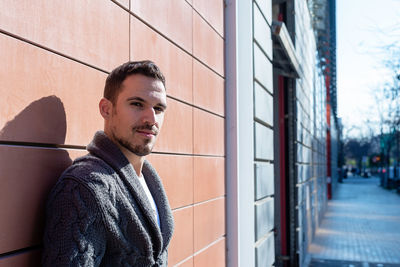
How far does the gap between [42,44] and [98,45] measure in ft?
1.37

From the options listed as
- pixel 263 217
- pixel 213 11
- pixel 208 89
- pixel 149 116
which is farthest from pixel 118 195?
pixel 263 217

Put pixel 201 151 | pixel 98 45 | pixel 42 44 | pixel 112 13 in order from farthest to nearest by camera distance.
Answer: pixel 201 151
pixel 112 13
pixel 98 45
pixel 42 44

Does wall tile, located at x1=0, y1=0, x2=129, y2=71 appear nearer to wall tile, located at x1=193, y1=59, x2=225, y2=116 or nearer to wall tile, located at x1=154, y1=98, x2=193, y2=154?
wall tile, located at x1=154, y1=98, x2=193, y2=154

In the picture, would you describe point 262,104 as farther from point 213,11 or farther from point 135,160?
point 135,160

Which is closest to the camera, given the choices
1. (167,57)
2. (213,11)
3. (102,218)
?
(102,218)

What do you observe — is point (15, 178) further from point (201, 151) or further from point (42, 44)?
point (201, 151)

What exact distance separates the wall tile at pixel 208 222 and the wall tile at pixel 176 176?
214 mm

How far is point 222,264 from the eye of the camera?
13.2 ft

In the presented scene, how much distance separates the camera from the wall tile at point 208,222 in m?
3.31

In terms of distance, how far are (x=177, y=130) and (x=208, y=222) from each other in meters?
0.93

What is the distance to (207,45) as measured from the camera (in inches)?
146

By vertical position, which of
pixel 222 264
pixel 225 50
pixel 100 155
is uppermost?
pixel 225 50

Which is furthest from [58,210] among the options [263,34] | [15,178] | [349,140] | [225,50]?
[349,140]

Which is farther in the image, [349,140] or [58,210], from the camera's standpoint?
[349,140]
